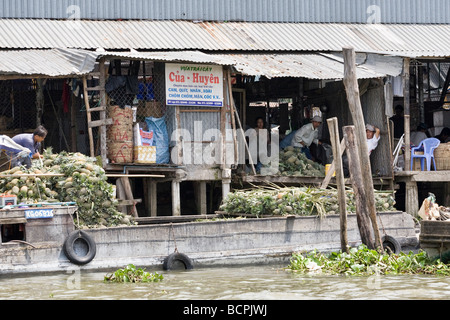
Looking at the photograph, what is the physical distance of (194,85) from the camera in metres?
18.4

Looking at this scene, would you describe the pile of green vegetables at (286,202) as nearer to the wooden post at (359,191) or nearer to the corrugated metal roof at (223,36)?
the wooden post at (359,191)

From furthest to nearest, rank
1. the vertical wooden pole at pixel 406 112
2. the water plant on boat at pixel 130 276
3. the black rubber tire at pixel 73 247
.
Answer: the vertical wooden pole at pixel 406 112, the black rubber tire at pixel 73 247, the water plant on boat at pixel 130 276

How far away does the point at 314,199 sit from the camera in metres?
17.2

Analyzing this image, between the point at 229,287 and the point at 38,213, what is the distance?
3.63 metres

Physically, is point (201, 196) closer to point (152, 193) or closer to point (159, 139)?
point (152, 193)

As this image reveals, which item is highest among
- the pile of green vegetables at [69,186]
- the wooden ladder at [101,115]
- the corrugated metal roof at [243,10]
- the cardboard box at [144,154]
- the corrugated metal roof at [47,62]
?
the corrugated metal roof at [243,10]

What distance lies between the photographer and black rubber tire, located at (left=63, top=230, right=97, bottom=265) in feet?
47.3

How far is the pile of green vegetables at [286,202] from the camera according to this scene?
1708 centimetres

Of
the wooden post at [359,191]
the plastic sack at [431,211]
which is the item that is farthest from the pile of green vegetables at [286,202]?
the wooden post at [359,191]

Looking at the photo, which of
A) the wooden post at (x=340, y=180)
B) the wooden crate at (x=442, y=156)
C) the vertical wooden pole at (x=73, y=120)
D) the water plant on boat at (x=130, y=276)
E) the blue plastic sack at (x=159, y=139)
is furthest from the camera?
the wooden crate at (x=442, y=156)

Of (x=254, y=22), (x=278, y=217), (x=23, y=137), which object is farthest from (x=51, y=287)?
(x=254, y=22)

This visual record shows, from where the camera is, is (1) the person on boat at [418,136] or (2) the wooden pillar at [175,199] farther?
(1) the person on boat at [418,136]

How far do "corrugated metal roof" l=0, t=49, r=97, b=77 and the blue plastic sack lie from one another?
1834 mm

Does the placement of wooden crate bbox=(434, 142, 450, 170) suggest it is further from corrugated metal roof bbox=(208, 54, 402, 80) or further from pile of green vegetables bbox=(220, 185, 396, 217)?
pile of green vegetables bbox=(220, 185, 396, 217)
